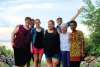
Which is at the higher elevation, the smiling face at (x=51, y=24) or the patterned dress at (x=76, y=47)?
the smiling face at (x=51, y=24)

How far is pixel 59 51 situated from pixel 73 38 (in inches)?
28.4

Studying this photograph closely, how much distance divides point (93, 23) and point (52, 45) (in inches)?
579

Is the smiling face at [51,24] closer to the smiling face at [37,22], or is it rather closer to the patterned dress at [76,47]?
the smiling face at [37,22]

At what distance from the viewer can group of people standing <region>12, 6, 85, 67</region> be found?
1504cm

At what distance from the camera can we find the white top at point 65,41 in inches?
595

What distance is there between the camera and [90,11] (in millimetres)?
29750

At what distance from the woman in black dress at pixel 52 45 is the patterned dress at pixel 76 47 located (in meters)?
0.56

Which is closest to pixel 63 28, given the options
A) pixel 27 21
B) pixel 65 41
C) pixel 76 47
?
pixel 65 41

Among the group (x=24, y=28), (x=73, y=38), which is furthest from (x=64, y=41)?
(x=24, y=28)

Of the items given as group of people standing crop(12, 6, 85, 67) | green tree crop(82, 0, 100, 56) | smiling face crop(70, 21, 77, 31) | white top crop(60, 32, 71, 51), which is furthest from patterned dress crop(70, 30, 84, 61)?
green tree crop(82, 0, 100, 56)

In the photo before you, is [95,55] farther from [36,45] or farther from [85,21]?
[36,45]

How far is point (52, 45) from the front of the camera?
50.8 ft

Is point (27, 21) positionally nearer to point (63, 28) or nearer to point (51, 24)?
point (51, 24)

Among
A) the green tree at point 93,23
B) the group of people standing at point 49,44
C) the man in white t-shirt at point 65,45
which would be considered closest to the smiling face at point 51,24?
the group of people standing at point 49,44
